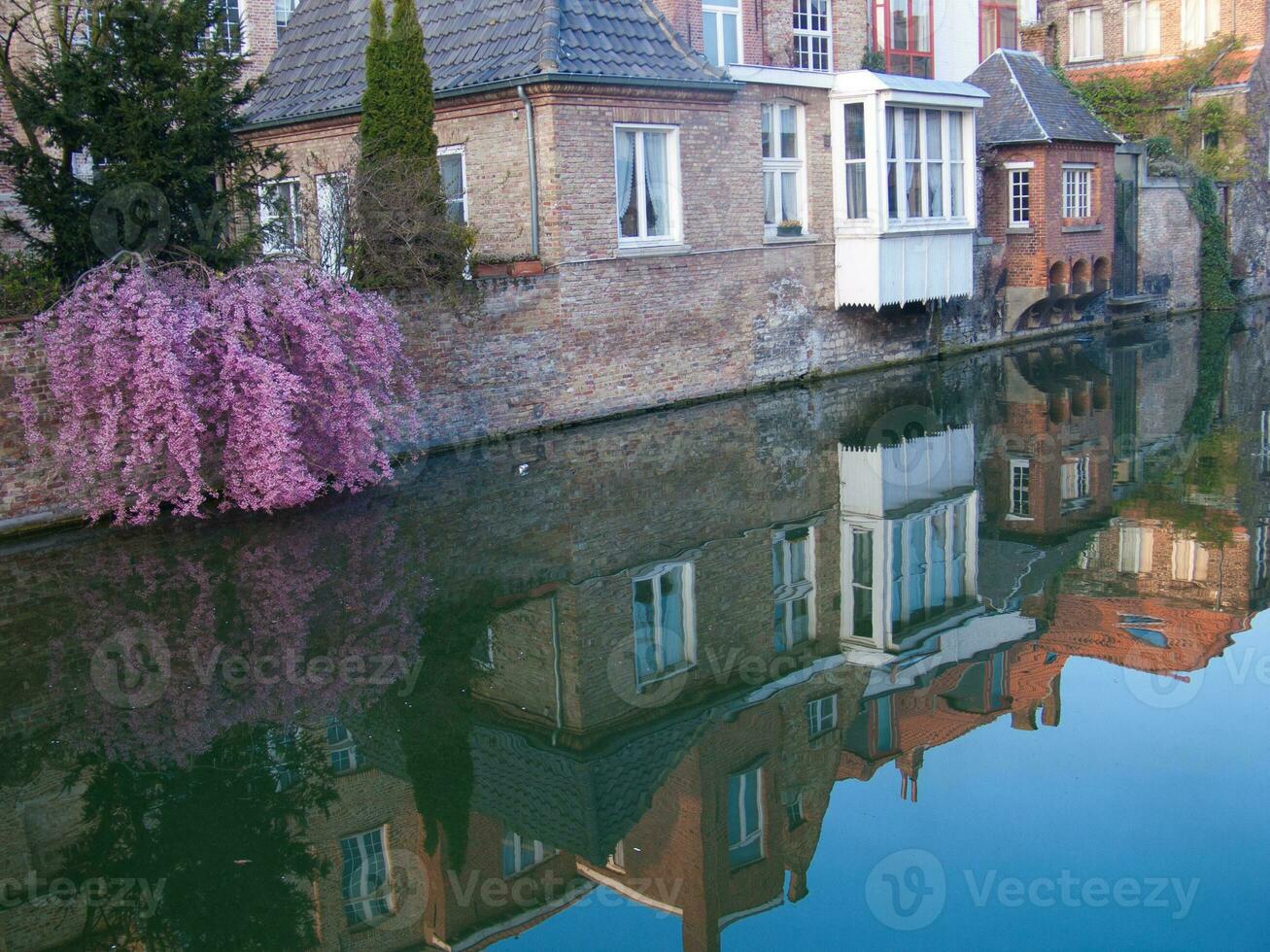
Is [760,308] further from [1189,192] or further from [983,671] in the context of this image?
[1189,192]

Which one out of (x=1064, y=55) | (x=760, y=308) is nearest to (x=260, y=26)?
(x=760, y=308)

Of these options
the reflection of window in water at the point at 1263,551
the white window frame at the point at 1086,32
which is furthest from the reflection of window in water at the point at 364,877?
the white window frame at the point at 1086,32

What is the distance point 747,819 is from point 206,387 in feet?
24.9

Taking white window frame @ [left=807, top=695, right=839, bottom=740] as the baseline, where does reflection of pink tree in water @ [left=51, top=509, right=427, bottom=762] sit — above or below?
above

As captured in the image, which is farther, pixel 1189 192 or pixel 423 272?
pixel 1189 192

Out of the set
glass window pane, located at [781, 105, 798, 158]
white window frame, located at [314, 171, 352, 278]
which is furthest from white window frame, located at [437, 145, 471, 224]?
glass window pane, located at [781, 105, 798, 158]

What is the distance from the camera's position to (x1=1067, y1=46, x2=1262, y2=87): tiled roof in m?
34.8

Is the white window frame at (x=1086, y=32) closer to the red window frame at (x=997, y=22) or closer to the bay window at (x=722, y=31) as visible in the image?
the red window frame at (x=997, y=22)

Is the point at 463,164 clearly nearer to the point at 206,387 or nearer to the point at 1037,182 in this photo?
the point at 206,387

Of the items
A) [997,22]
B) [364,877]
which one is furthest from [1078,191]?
[364,877]

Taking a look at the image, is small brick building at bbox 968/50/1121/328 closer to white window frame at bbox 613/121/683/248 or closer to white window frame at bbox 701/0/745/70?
white window frame at bbox 701/0/745/70

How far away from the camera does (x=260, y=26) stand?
78.7 ft

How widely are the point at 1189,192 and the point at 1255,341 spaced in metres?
8.31

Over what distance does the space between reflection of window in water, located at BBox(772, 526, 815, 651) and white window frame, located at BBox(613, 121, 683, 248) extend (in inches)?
311
